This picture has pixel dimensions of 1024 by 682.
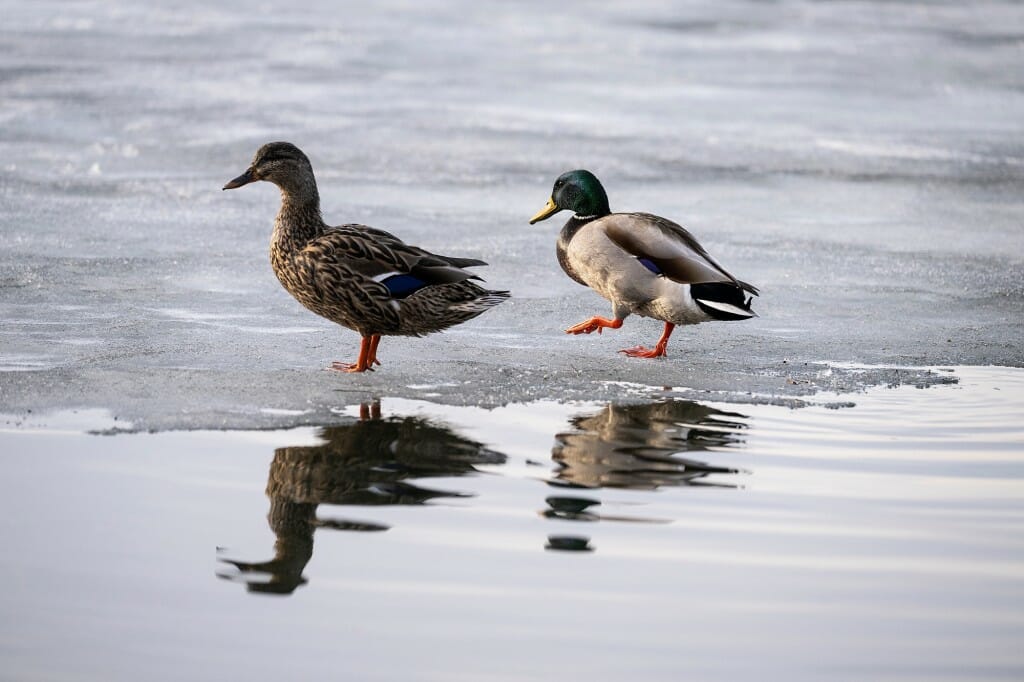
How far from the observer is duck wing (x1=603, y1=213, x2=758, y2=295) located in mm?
6164

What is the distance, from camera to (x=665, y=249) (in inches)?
246

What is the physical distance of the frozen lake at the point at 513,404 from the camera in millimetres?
3264

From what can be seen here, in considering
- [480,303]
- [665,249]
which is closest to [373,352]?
[480,303]

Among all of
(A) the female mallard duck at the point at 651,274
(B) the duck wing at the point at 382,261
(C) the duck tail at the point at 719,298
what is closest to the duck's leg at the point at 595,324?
(A) the female mallard duck at the point at 651,274

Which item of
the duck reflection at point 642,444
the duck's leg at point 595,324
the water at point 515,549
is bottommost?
the water at point 515,549

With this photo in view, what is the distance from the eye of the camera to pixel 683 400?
17.8 feet

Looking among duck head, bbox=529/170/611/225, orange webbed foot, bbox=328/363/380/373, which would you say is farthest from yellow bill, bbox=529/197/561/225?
orange webbed foot, bbox=328/363/380/373

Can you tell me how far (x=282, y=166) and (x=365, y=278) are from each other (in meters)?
0.75

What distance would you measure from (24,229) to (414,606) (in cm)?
575

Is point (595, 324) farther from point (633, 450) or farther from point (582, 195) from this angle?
point (633, 450)

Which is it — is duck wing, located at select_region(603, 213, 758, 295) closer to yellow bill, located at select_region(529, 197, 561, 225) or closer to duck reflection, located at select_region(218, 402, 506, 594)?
yellow bill, located at select_region(529, 197, 561, 225)

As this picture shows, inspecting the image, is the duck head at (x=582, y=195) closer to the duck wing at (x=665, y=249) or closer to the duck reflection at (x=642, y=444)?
the duck wing at (x=665, y=249)

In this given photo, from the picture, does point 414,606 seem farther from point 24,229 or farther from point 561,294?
point 24,229

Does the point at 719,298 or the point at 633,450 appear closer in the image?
the point at 633,450
